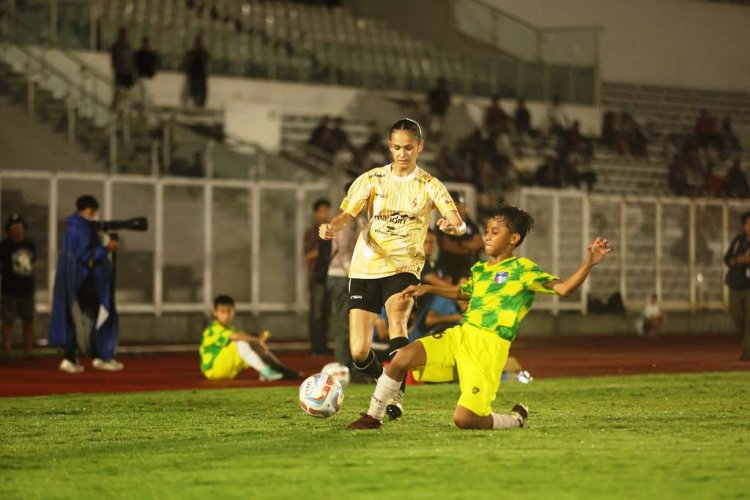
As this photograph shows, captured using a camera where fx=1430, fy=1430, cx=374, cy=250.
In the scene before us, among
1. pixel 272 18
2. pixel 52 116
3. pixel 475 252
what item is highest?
pixel 272 18

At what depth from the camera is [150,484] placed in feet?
23.4

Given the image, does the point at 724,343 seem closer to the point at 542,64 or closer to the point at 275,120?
the point at 275,120

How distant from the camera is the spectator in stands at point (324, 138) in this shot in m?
30.0

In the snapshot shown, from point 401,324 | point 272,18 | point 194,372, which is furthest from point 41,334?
point 272,18

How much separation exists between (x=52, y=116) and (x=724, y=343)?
40.8 feet

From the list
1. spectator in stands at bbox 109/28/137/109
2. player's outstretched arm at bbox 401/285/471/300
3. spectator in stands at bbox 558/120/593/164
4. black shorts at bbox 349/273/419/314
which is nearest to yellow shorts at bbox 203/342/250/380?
black shorts at bbox 349/273/419/314

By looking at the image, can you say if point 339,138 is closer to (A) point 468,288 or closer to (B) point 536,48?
(B) point 536,48

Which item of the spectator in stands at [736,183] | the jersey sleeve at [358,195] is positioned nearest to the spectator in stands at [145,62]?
the spectator in stands at [736,183]

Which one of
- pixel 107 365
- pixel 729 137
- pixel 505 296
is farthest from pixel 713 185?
pixel 505 296

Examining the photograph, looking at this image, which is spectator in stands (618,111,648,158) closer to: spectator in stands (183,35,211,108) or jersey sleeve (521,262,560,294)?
spectator in stands (183,35,211,108)

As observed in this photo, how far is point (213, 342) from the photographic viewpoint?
16.1m

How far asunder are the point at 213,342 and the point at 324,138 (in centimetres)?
1446

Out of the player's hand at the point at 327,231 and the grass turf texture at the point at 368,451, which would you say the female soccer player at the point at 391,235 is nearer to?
the player's hand at the point at 327,231

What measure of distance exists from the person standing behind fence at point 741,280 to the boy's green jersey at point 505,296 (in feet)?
32.0
